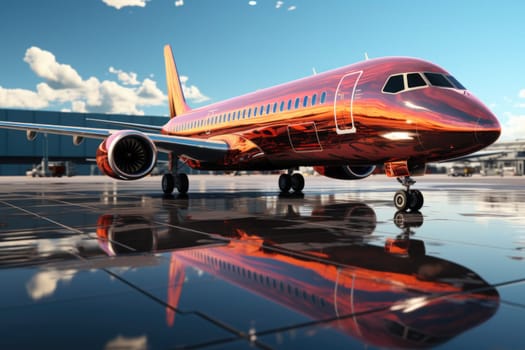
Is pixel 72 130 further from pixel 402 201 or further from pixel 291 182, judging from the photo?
pixel 402 201

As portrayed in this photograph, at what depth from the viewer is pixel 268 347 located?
304 cm

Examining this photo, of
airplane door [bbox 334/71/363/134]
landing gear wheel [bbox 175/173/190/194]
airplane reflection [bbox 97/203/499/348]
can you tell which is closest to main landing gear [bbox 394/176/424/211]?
airplane door [bbox 334/71/363/134]

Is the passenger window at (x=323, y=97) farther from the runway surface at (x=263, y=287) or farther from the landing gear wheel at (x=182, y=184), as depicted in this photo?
the landing gear wheel at (x=182, y=184)

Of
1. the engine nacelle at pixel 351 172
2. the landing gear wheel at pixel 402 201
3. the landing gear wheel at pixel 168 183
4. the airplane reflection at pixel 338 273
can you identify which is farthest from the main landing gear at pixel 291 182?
the airplane reflection at pixel 338 273

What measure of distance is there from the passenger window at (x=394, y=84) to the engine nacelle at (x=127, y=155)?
7.90 m

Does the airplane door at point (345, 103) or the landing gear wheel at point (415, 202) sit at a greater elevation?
the airplane door at point (345, 103)

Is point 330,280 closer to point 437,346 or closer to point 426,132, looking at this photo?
point 437,346

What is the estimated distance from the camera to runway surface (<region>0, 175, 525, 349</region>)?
128 inches

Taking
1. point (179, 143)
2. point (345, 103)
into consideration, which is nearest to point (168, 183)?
point (179, 143)

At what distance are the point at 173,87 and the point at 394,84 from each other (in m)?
19.9

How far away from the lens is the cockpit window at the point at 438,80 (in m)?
11.6

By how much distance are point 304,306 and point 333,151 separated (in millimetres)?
10144

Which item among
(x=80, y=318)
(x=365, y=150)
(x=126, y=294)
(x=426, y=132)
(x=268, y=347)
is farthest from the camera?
(x=365, y=150)

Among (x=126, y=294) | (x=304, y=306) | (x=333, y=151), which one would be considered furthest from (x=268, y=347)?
(x=333, y=151)
